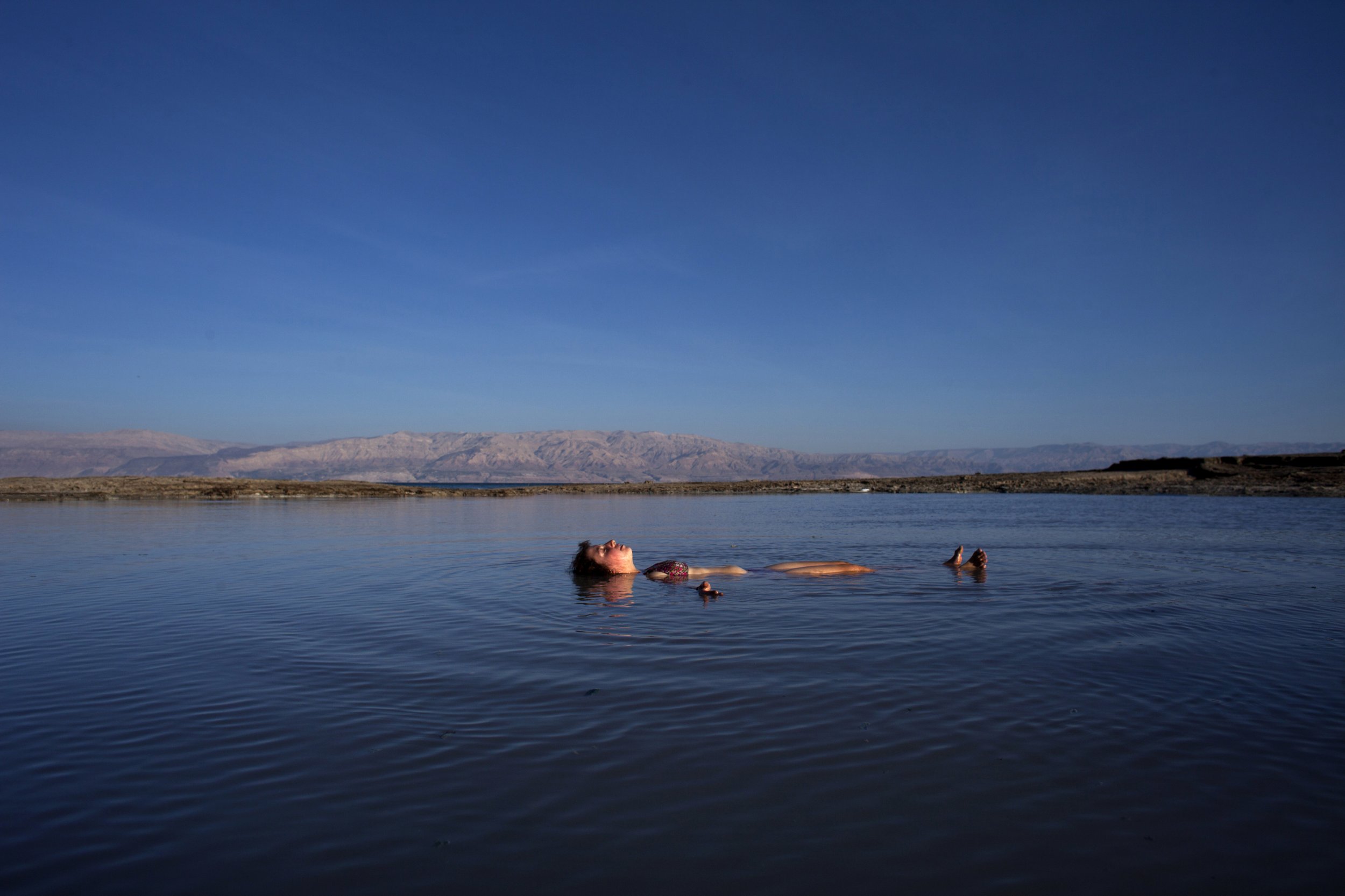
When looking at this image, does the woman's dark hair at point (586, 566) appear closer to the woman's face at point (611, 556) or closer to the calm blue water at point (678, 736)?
the woman's face at point (611, 556)

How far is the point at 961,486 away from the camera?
64125mm

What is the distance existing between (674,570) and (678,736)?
8987mm

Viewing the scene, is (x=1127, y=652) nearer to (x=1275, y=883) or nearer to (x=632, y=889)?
(x=1275, y=883)

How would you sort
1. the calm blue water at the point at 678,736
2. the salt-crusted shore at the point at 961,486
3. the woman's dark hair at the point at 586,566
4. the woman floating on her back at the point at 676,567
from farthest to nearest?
the salt-crusted shore at the point at 961,486 < the woman's dark hair at the point at 586,566 < the woman floating on her back at the point at 676,567 < the calm blue water at the point at 678,736

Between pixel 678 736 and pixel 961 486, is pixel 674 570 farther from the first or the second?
pixel 961 486

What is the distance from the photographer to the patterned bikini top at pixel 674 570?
1460 centimetres

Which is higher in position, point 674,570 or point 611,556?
point 611,556

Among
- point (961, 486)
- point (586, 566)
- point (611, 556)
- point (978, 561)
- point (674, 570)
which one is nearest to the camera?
point (978, 561)

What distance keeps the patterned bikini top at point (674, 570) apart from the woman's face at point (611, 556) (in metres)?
0.67

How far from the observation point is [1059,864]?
382cm

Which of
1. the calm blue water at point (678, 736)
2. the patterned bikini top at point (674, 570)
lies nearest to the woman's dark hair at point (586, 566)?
the patterned bikini top at point (674, 570)

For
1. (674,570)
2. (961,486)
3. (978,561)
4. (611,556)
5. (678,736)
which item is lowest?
(678,736)

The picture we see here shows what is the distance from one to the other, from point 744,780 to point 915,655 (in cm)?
393

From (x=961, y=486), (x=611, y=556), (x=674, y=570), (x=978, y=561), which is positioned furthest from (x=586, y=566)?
(x=961, y=486)
